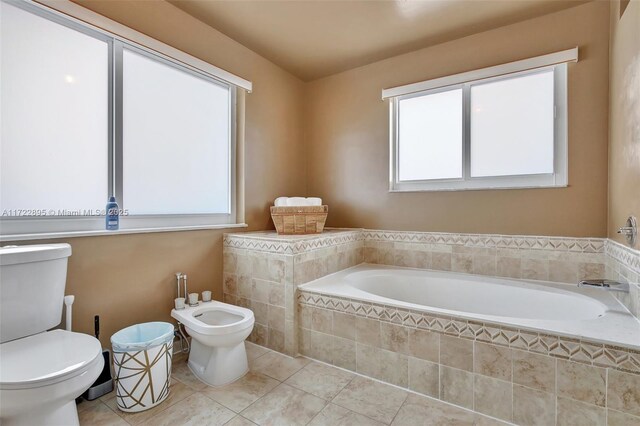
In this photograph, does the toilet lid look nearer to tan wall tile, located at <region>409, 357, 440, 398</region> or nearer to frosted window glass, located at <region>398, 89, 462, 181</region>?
tan wall tile, located at <region>409, 357, 440, 398</region>

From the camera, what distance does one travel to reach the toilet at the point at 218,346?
1777 mm

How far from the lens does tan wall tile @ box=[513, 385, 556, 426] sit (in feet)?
4.57

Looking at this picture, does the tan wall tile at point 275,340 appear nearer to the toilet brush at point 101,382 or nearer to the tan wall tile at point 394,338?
the tan wall tile at point 394,338

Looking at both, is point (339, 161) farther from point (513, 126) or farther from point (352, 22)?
point (513, 126)

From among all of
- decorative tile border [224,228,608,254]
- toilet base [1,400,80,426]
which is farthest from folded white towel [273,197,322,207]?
toilet base [1,400,80,426]

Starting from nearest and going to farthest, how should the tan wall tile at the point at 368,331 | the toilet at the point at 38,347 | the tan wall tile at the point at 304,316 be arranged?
1. the toilet at the point at 38,347
2. the tan wall tile at the point at 368,331
3. the tan wall tile at the point at 304,316

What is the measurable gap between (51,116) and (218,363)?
1740mm

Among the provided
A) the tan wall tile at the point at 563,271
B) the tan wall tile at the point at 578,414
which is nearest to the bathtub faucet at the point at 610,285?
the tan wall tile at the point at 563,271

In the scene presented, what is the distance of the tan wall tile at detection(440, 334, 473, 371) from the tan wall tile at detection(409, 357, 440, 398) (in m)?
0.08

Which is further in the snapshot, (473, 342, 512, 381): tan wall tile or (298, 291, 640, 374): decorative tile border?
(473, 342, 512, 381): tan wall tile

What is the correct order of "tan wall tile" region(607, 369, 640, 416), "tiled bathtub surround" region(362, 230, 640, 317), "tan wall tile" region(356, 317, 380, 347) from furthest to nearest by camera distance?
1. "tiled bathtub surround" region(362, 230, 640, 317)
2. "tan wall tile" region(356, 317, 380, 347)
3. "tan wall tile" region(607, 369, 640, 416)

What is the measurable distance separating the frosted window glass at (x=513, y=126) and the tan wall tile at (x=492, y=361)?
1576 millimetres

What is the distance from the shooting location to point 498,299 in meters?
2.26

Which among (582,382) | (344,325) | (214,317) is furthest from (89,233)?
(582,382)
